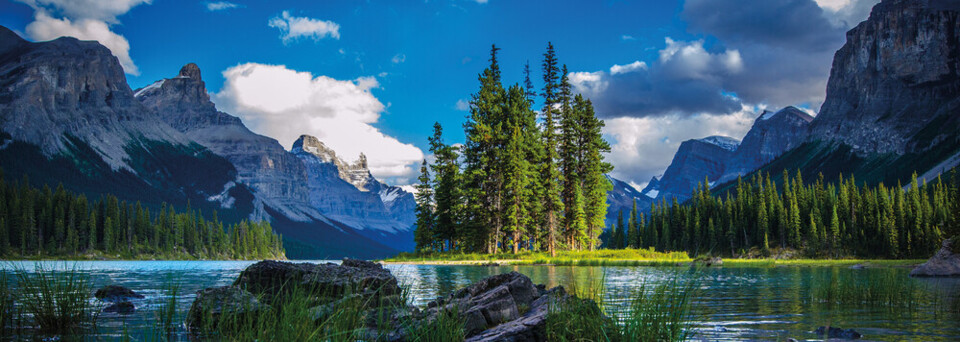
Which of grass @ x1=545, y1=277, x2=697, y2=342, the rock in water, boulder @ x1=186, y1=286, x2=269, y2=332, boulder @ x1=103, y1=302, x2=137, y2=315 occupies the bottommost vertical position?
the rock in water

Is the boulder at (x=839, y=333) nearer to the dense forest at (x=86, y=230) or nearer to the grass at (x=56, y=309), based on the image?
the grass at (x=56, y=309)

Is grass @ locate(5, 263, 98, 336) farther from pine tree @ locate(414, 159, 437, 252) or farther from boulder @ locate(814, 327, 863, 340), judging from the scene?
pine tree @ locate(414, 159, 437, 252)

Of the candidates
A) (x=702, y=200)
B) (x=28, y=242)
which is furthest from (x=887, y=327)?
(x=28, y=242)

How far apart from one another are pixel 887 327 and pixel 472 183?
46855 mm

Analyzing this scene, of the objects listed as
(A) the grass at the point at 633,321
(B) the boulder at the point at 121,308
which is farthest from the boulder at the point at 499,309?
(B) the boulder at the point at 121,308

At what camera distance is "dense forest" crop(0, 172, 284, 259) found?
361ft

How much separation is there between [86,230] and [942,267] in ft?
481

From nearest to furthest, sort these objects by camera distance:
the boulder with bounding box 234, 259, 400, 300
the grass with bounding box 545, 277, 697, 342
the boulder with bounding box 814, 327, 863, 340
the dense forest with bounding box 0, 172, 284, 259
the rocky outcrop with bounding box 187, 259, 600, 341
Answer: the grass with bounding box 545, 277, 697, 342
the rocky outcrop with bounding box 187, 259, 600, 341
the boulder with bounding box 814, 327, 863, 340
the boulder with bounding box 234, 259, 400, 300
the dense forest with bounding box 0, 172, 284, 259

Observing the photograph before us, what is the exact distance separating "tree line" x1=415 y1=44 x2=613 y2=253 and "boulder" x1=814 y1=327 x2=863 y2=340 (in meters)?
41.8

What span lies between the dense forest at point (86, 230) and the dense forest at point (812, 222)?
10912 centimetres

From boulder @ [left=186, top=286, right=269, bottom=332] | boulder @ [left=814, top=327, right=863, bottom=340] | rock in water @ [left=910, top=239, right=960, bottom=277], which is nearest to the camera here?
boulder @ [left=814, top=327, right=863, bottom=340]

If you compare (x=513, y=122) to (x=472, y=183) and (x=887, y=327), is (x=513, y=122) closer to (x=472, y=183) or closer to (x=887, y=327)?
(x=472, y=183)

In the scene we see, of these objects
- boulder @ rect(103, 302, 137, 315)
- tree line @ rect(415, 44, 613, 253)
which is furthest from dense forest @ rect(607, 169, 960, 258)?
boulder @ rect(103, 302, 137, 315)

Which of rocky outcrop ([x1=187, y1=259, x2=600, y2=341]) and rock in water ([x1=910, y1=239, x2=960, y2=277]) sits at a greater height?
rocky outcrop ([x1=187, y1=259, x2=600, y2=341])
